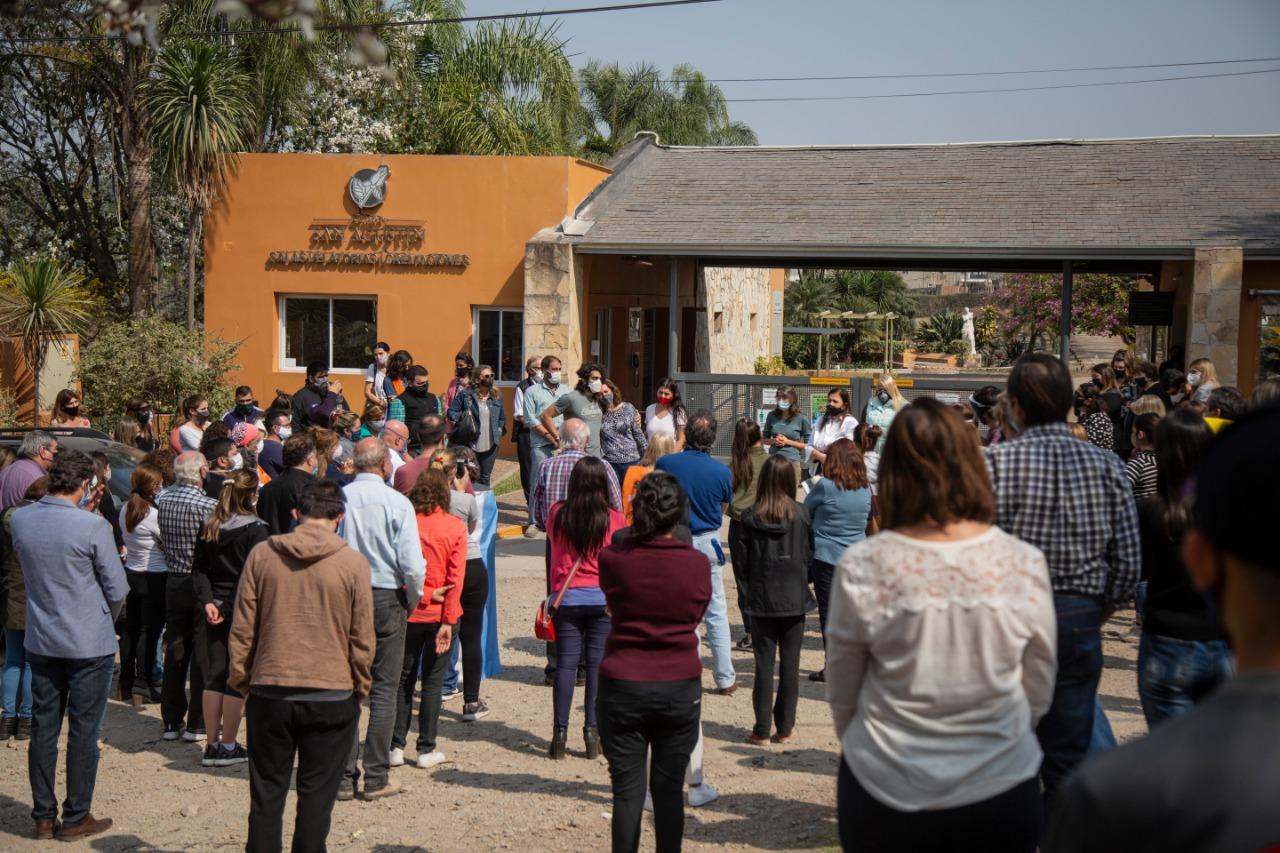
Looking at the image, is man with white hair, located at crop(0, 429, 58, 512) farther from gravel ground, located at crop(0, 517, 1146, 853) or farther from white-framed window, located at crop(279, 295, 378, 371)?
white-framed window, located at crop(279, 295, 378, 371)

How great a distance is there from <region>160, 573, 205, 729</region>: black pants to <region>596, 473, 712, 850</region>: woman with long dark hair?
3.46m

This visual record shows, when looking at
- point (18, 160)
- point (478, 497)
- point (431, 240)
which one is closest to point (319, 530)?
point (478, 497)

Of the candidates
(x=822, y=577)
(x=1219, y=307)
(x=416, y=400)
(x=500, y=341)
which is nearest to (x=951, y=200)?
(x=1219, y=307)

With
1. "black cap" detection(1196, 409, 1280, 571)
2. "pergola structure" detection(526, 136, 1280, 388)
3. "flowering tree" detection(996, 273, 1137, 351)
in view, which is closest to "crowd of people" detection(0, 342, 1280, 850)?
"black cap" detection(1196, 409, 1280, 571)

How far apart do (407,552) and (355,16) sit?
59.2ft

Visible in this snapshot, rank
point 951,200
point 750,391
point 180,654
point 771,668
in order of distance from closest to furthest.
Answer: point 771,668 < point 180,654 < point 750,391 < point 951,200

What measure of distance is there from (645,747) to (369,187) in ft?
54.5

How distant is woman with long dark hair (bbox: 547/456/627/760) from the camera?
7000 mm

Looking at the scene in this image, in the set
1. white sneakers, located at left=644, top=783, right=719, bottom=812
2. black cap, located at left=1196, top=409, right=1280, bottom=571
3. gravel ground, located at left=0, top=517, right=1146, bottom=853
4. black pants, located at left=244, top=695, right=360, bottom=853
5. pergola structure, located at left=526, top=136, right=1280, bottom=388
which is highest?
pergola structure, located at left=526, top=136, right=1280, bottom=388

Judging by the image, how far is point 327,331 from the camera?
21.2 meters

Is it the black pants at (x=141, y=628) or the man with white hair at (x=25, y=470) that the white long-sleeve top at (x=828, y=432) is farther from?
the man with white hair at (x=25, y=470)

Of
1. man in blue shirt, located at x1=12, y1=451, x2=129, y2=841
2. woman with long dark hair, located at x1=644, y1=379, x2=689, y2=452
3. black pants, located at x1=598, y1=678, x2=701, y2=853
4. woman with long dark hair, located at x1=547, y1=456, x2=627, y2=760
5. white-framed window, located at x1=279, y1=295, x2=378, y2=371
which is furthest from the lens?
white-framed window, located at x1=279, y1=295, x2=378, y2=371

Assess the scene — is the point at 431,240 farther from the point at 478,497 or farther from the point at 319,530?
the point at 319,530

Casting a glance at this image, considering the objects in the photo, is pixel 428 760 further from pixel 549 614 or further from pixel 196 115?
pixel 196 115
